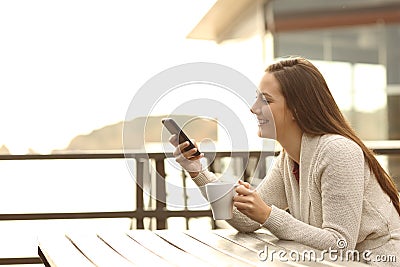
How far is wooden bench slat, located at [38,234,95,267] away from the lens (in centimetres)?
141

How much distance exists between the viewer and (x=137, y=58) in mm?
10594

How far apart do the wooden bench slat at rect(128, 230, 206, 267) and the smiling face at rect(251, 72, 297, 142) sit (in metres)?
0.32

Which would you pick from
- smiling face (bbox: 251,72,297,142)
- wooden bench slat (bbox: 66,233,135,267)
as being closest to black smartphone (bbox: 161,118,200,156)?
smiling face (bbox: 251,72,297,142)

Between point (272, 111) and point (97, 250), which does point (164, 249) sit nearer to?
point (97, 250)

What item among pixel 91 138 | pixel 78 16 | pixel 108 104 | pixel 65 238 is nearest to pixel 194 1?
pixel 78 16

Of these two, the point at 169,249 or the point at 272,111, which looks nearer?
the point at 169,249

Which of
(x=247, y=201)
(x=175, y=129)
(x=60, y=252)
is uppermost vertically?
(x=175, y=129)

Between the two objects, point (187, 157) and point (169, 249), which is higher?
point (187, 157)

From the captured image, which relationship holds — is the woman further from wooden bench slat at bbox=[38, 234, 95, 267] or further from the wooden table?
wooden bench slat at bbox=[38, 234, 95, 267]

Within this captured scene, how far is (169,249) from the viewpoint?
1.52 m

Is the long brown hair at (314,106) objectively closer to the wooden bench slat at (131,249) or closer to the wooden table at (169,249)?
the wooden table at (169,249)

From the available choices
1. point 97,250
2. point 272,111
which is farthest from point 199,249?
point 272,111

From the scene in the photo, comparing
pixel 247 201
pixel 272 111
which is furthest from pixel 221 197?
pixel 272 111

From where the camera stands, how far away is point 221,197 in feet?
4.87
